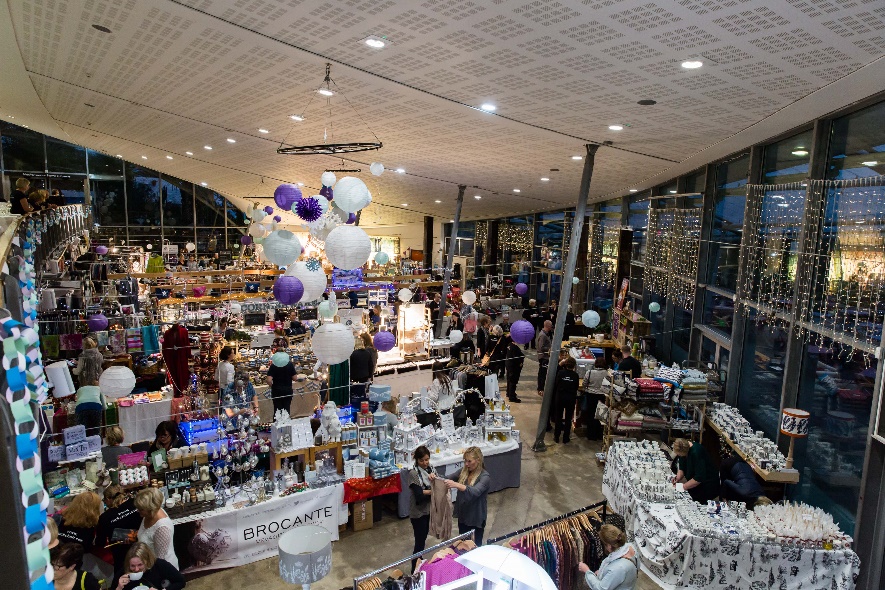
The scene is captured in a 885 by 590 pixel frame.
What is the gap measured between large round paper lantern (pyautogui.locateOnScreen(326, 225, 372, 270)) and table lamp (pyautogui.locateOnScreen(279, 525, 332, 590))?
232 cm

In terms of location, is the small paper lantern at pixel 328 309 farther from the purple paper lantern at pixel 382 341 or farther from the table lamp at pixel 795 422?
the table lamp at pixel 795 422

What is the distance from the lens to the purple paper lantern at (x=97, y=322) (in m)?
8.24

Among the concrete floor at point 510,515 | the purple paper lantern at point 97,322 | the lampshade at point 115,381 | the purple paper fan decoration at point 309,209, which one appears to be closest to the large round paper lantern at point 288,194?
the purple paper fan decoration at point 309,209

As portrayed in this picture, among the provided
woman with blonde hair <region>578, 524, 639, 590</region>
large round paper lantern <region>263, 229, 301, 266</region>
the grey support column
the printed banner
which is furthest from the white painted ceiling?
the printed banner

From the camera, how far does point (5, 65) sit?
6730mm

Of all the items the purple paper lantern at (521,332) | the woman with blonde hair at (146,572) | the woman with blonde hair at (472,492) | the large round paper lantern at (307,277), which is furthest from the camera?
the purple paper lantern at (521,332)

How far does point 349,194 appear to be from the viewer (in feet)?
16.9

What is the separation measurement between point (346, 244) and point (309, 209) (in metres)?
0.55

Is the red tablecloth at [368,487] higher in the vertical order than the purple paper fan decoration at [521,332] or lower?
lower

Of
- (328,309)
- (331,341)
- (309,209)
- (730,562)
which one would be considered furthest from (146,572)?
(730,562)

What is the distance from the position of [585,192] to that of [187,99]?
525 centimetres

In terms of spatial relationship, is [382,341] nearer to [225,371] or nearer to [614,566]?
[225,371]

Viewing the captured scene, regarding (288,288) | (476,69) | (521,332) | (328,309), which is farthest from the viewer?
(521,332)

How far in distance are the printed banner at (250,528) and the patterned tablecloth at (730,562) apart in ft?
9.55
